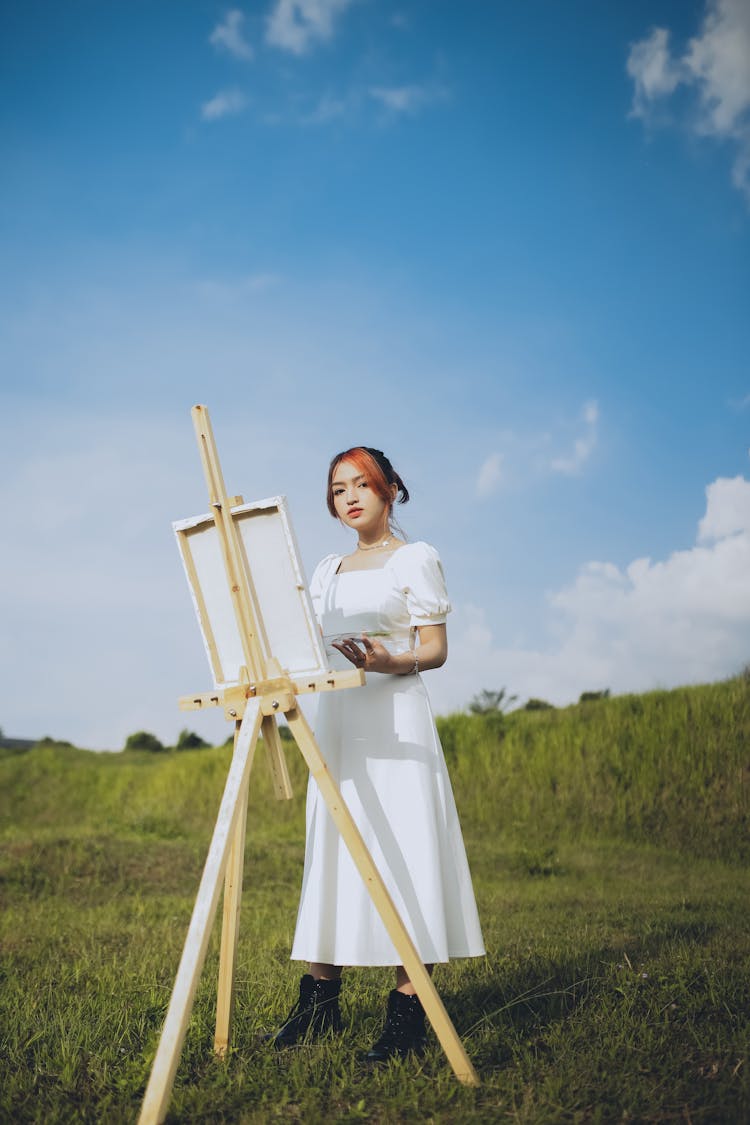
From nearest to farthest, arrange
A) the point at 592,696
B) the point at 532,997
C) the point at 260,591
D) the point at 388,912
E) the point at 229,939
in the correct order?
1. the point at 388,912
2. the point at 260,591
3. the point at 229,939
4. the point at 532,997
5. the point at 592,696

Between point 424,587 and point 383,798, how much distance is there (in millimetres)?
756

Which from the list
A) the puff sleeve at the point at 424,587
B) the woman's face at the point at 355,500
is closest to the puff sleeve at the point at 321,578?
the woman's face at the point at 355,500

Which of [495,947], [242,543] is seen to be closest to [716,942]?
[495,947]

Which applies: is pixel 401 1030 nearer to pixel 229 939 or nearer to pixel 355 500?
pixel 229 939

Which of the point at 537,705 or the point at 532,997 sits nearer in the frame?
the point at 532,997

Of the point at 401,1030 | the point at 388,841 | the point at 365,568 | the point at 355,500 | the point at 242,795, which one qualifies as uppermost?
the point at 355,500

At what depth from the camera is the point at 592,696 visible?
1302 centimetres

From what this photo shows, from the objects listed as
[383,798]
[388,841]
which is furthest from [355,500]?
[388,841]

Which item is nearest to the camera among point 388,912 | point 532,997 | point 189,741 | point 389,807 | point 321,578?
point 388,912

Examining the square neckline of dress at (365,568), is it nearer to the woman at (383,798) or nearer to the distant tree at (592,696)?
the woman at (383,798)

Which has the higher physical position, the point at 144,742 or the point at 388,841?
the point at 144,742

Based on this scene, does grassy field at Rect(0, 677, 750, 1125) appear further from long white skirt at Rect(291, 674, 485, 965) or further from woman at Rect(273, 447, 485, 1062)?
long white skirt at Rect(291, 674, 485, 965)

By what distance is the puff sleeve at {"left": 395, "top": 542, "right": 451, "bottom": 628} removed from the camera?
327 centimetres

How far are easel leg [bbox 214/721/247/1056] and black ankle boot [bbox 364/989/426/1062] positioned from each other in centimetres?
50
